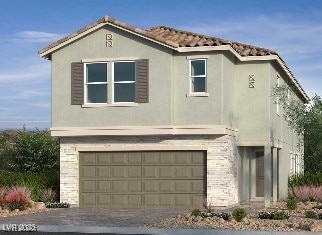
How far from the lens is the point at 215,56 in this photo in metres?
27.4

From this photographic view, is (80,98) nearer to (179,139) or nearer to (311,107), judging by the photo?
(179,139)

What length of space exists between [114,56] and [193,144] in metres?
4.59

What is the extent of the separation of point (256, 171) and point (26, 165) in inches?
553

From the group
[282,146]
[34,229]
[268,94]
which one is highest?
[268,94]

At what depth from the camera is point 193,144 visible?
27609 millimetres

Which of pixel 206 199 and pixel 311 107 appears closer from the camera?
pixel 206 199

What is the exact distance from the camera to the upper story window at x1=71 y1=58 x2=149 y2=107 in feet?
91.0

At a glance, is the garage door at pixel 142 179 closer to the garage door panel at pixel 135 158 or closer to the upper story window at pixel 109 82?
the garage door panel at pixel 135 158

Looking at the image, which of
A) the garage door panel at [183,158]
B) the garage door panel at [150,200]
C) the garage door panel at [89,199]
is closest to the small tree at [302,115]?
the garage door panel at [183,158]

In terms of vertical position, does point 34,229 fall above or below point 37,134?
below

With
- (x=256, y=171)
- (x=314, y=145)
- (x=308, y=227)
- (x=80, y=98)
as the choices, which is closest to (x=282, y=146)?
(x=256, y=171)

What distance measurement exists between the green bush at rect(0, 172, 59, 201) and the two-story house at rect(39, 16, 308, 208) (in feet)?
6.63

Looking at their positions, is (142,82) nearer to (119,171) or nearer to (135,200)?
(119,171)

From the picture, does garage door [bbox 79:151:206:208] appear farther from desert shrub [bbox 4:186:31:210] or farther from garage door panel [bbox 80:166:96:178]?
desert shrub [bbox 4:186:31:210]
